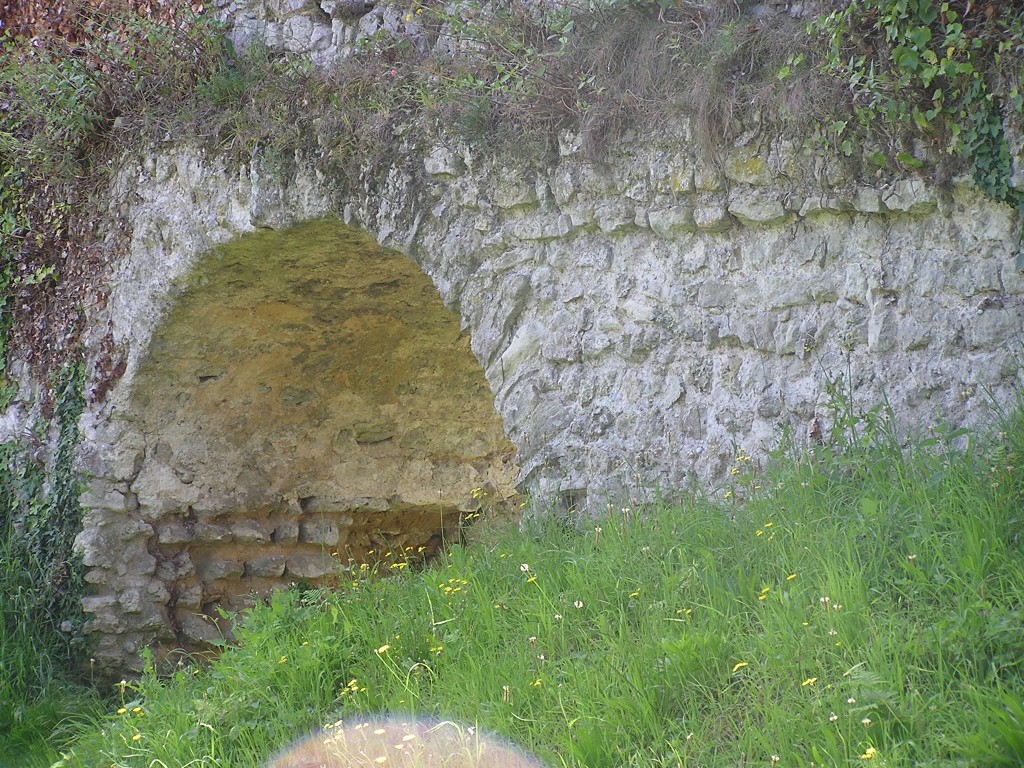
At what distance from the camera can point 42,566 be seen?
612 centimetres

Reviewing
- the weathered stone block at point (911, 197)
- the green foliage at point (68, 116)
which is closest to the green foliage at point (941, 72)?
the weathered stone block at point (911, 197)

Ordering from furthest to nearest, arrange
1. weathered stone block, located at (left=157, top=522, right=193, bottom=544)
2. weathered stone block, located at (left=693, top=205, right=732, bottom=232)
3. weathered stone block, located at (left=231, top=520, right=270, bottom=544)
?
1. weathered stone block, located at (left=231, top=520, right=270, bottom=544)
2. weathered stone block, located at (left=157, top=522, right=193, bottom=544)
3. weathered stone block, located at (left=693, top=205, right=732, bottom=232)

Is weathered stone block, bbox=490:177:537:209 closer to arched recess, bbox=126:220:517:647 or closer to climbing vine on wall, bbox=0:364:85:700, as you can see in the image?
arched recess, bbox=126:220:517:647

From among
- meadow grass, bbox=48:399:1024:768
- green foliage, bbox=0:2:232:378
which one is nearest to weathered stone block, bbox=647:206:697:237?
meadow grass, bbox=48:399:1024:768

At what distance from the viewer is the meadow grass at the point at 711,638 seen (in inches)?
95.0

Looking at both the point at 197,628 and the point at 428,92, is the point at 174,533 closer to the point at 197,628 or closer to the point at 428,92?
the point at 197,628

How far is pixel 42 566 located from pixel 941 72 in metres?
5.41

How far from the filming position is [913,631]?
252cm

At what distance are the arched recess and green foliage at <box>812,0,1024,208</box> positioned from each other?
111 inches

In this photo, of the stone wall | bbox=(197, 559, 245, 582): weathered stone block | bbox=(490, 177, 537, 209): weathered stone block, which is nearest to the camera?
the stone wall

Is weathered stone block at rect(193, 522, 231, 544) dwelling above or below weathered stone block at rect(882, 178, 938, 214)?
below

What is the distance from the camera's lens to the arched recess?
6105mm

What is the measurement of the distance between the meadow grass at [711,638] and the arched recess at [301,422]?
2.30 metres

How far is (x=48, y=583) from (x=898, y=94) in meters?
5.22
